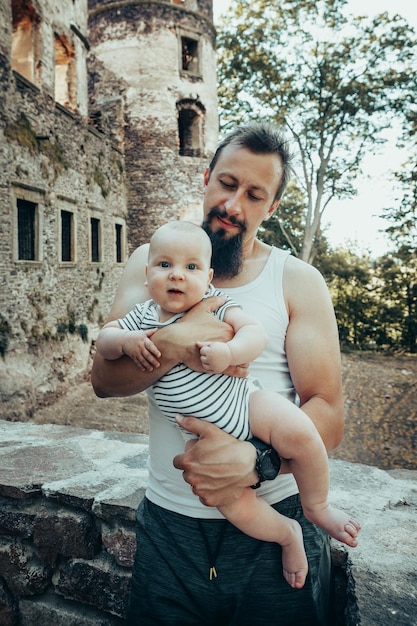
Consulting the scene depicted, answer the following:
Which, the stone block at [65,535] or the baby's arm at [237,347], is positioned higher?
the baby's arm at [237,347]

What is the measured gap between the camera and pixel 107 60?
1716cm

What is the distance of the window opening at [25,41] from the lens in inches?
407

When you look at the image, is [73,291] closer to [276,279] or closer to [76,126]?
[76,126]

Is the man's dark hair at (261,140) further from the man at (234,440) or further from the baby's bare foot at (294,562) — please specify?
the baby's bare foot at (294,562)

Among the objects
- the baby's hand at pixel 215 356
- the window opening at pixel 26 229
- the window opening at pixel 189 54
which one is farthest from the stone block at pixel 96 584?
the window opening at pixel 189 54

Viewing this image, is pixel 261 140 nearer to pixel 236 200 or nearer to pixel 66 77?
pixel 236 200

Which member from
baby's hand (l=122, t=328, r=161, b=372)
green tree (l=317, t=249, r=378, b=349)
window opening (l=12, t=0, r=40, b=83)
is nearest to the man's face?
baby's hand (l=122, t=328, r=161, b=372)

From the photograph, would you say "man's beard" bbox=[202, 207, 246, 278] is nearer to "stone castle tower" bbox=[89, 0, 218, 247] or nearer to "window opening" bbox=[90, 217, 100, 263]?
"window opening" bbox=[90, 217, 100, 263]

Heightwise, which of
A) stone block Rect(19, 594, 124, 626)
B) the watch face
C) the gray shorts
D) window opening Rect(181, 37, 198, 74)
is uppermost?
window opening Rect(181, 37, 198, 74)

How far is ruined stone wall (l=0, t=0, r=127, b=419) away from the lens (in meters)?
8.91

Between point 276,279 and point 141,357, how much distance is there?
53 cm

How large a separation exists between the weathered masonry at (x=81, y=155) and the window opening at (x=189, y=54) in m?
0.05

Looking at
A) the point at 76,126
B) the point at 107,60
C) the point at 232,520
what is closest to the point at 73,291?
the point at 76,126

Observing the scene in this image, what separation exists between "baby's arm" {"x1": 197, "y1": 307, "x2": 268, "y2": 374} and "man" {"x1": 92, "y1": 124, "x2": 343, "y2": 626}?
6 centimetres
